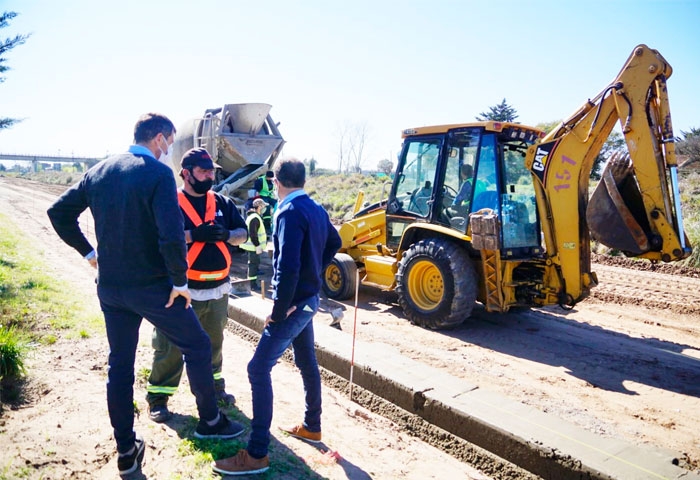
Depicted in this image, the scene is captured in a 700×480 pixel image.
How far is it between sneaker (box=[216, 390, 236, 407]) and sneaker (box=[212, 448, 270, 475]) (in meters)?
0.98

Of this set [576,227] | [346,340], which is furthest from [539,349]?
[346,340]

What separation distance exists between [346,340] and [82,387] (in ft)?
8.23

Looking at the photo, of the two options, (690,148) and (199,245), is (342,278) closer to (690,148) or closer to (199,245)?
(199,245)

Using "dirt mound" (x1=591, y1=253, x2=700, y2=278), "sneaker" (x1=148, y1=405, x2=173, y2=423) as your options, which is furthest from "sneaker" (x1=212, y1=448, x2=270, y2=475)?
"dirt mound" (x1=591, y1=253, x2=700, y2=278)

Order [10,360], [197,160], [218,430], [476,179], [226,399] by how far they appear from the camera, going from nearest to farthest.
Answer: [218,430]
[197,160]
[10,360]
[226,399]
[476,179]

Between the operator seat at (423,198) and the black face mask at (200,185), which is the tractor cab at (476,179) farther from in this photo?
the black face mask at (200,185)

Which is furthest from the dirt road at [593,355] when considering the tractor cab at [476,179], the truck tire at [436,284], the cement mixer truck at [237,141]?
the cement mixer truck at [237,141]

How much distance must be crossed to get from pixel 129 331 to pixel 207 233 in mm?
898

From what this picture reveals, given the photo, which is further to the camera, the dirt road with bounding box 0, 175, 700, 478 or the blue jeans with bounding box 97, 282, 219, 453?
the dirt road with bounding box 0, 175, 700, 478

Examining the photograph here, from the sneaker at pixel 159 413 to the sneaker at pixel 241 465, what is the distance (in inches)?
31.1

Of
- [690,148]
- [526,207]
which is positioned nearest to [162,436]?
[526,207]

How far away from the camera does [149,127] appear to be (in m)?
2.93

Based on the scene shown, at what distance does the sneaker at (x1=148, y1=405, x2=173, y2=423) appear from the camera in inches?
138

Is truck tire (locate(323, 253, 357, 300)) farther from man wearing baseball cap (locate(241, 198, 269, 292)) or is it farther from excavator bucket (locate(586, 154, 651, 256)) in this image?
excavator bucket (locate(586, 154, 651, 256))
